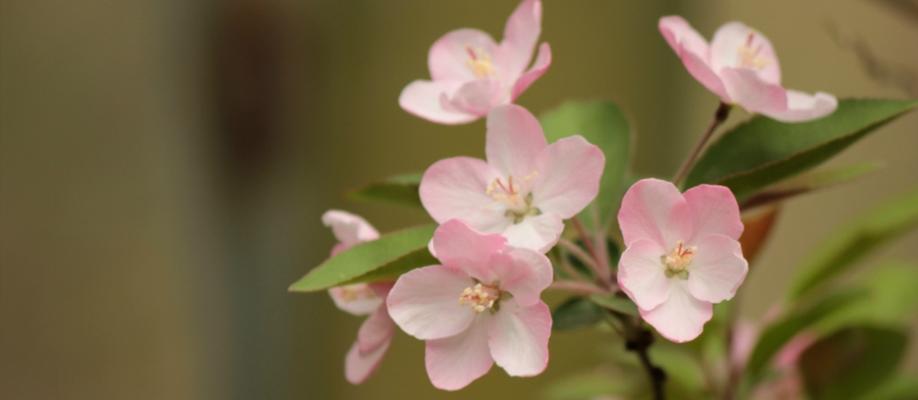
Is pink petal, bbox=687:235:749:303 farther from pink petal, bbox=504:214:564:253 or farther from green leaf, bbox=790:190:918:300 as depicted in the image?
green leaf, bbox=790:190:918:300

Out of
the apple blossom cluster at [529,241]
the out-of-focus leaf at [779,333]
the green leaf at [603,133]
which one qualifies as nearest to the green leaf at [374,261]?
the apple blossom cluster at [529,241]

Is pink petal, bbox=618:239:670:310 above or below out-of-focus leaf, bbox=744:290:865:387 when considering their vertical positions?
above

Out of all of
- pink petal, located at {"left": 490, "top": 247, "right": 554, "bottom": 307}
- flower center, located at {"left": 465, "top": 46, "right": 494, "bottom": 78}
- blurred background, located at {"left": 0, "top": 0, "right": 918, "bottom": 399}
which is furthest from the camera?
blurred background, located at {"left": 0, "top": 0, "right": 918, "bottom": 399}

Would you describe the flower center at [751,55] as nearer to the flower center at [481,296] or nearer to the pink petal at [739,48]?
the pink petal at [739,48]

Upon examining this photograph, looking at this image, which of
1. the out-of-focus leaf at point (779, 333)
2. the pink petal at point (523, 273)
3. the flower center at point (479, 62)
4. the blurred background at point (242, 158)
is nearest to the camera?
the pink petal at point (523, 273)

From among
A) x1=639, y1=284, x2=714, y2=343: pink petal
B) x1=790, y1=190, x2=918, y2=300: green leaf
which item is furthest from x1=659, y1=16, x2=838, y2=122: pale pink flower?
x1=790, y1=190, x2=918, y2=300: green leaf

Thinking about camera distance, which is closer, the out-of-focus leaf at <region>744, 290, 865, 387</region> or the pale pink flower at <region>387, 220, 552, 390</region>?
the pale pink flower at <region>387, 220, 552, 390</region>

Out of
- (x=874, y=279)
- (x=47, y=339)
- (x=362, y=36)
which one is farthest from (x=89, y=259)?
(x=874, y=279)
